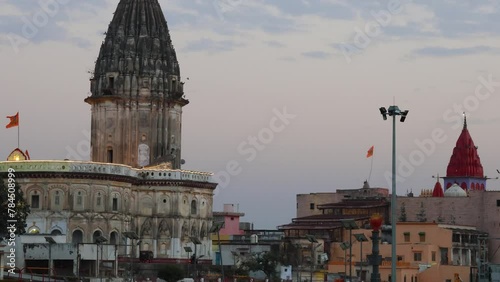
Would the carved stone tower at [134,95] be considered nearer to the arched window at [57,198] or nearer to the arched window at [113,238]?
the arched window at [113,238]

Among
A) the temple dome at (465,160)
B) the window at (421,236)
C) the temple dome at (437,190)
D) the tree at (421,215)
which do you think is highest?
the temple dome at (465,160)

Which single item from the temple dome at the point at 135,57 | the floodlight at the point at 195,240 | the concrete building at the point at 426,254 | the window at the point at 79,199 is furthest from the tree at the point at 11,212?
the concrete building at the point at 426,254

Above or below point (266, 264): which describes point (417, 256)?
above

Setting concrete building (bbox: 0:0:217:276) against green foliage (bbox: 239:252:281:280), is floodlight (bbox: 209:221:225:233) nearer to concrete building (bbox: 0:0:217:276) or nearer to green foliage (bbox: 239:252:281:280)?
concrete building (bbox: 0:0:217:276)

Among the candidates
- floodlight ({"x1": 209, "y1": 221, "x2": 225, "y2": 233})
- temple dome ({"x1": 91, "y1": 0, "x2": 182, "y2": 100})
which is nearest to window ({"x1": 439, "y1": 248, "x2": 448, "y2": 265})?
floodlight ({"x1": 209, "y1": 221, "x2": 225, "y2": 233})

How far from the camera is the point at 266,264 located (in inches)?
4761

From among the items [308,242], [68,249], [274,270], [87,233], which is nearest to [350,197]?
[308,242]

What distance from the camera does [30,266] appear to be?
103250mm

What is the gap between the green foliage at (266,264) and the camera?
4737 inches

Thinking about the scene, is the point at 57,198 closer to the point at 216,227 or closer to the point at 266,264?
the point at 216,227

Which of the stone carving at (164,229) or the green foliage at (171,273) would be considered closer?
the green foliage at (171,273)

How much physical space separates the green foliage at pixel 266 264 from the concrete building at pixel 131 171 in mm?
7051

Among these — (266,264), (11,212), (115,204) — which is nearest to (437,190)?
(266,264)

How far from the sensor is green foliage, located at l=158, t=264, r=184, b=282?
110812 millimetres
